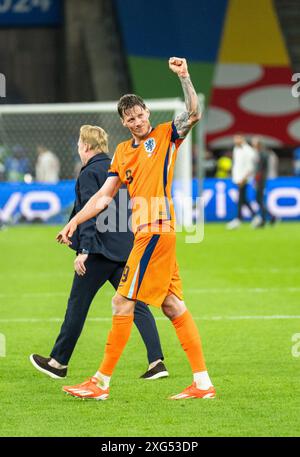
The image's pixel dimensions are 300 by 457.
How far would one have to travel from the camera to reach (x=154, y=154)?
8461 millimetres

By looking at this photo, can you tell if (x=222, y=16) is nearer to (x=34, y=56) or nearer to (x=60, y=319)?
(x=34, y=56)

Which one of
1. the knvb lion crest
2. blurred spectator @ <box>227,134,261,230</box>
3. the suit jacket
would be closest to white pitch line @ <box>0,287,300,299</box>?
the suit jacket

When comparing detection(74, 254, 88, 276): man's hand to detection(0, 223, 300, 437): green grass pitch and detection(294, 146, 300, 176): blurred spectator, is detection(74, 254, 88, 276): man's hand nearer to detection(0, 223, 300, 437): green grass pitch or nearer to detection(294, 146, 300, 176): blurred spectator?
detection(0, 223, 300, 437): green grass pitch

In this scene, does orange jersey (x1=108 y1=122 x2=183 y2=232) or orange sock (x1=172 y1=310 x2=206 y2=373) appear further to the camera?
orange sock (x1=172 y1=310 x2=206 y2=373)

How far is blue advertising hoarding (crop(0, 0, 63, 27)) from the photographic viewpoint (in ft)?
135

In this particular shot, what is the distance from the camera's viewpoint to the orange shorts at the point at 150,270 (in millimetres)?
8469

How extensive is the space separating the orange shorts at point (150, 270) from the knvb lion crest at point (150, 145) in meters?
0.58

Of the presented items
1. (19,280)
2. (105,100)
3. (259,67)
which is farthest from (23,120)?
(19,280)

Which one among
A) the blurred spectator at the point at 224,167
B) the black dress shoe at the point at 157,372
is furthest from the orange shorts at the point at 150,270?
the blurred spectator at the point at 224,167

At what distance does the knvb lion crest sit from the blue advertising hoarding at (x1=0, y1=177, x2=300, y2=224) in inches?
748

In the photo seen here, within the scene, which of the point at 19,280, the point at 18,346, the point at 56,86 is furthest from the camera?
the point at 56,86

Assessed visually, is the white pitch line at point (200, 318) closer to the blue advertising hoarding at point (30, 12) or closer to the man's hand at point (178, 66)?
the man's hand at point (178, 66)

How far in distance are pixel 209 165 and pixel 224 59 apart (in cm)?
470

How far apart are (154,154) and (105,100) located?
1227 inches
